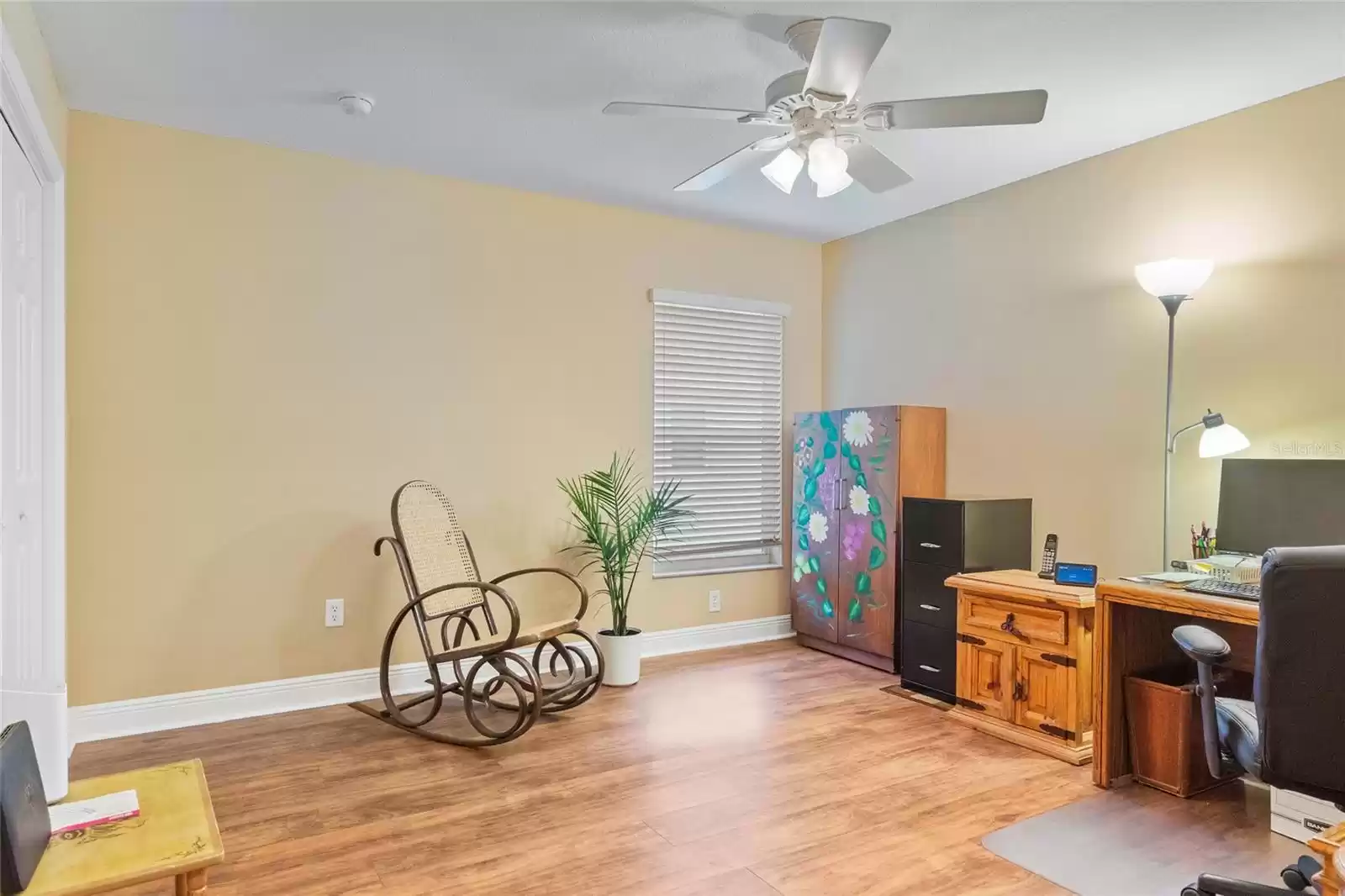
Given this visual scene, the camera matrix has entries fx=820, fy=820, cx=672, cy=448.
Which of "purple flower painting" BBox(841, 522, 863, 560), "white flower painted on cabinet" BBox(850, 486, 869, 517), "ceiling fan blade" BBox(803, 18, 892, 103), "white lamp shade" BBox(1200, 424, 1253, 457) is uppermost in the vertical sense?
"ceiling fan blade" BBox(803, 18, 892, 103)

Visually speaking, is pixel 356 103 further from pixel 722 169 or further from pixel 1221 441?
pixel 1221 441

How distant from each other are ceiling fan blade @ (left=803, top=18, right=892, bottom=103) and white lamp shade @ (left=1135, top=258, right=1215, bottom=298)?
1538mm

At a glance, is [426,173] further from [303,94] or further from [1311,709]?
[1311,709]

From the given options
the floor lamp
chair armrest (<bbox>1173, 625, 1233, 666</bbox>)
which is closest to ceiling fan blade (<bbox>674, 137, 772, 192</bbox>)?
the floor lamp

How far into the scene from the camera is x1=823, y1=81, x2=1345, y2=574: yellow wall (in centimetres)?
300

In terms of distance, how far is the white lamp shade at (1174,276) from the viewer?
3068 millimetres

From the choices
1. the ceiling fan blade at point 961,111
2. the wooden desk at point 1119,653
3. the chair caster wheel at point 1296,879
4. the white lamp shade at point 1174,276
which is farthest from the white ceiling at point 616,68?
the chair caster wheel at point 1296,879

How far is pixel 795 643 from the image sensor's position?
16.2 feet

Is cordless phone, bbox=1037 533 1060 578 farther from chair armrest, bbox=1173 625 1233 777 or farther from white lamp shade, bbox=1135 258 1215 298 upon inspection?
chair armrest, bbox=1173 625 1233 777

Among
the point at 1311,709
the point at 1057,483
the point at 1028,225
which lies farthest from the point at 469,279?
the point at 1311,709

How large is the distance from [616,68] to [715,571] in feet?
9.52

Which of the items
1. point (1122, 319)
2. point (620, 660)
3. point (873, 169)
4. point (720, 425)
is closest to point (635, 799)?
point (620, 660)

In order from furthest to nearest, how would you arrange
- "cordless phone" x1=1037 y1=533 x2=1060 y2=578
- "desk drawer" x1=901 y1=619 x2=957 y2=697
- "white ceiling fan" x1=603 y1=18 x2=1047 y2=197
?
"desk drawer" x1=901 y1=619 x2=957 y2=697 < "cordless phone" x1=1037 y1=533 x2=1060 y2=578 < "white ceiling fan" x1=603 y1=18 x2=1047 y2=197

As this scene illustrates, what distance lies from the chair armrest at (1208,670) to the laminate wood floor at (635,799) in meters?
0.55
